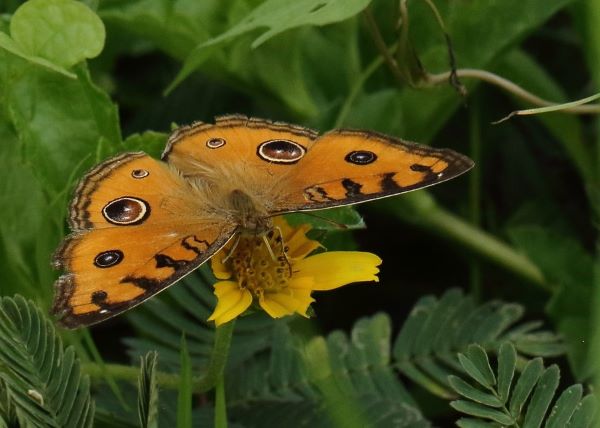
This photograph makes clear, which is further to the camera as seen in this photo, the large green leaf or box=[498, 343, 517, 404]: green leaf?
the large green leaf

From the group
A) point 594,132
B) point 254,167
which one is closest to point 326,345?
point 254,167

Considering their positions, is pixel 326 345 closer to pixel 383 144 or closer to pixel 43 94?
pixel 383 144

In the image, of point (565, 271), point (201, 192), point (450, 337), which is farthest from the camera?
point (565, 271)

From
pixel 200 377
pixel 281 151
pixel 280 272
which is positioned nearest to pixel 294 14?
pixel 281 151

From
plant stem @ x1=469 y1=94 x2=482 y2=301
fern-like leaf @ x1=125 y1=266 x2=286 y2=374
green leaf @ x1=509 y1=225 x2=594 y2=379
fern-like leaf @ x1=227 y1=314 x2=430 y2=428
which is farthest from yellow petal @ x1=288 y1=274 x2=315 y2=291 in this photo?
plant stem @ x1=469 y1=94 x2=482 y2=301

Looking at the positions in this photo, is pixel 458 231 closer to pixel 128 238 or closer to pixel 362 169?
pixel 362 169

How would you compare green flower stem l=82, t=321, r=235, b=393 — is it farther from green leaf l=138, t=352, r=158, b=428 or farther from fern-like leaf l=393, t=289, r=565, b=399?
fern-like leaf l=393, t=289, r=565, b=399
